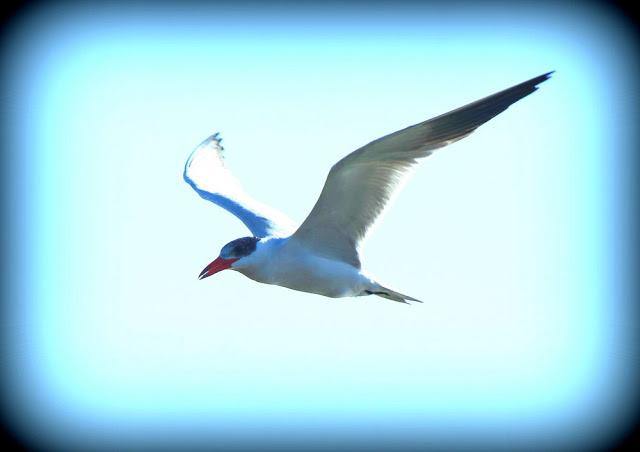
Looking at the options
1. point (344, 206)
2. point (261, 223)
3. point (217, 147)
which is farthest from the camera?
point (217, 147)

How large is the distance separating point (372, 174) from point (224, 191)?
1.86 metres

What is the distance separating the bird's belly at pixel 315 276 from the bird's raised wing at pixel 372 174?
3.4 inches

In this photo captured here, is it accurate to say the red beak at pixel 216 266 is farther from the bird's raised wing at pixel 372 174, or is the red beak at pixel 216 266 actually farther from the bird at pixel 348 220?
the bird's raised wing at pixel 372 174

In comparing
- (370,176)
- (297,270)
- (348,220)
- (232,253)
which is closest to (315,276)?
(297,270)

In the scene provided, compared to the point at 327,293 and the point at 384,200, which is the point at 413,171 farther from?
the point at 327,293

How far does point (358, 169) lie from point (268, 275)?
2.62 feet

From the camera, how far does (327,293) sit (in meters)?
5.77

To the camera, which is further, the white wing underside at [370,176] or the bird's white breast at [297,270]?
the bird's white breast at [297,270]


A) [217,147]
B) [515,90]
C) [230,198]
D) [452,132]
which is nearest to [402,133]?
[452,132]

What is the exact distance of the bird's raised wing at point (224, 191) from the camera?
6.43 metres

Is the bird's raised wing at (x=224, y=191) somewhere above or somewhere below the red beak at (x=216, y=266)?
above

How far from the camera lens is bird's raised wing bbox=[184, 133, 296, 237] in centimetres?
643

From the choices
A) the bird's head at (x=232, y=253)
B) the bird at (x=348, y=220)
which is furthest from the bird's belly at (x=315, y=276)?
the bird's head at (x=232, y=253)

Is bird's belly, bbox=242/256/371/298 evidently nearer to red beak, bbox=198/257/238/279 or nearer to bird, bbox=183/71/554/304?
bird, bbox=183/71/554/304
